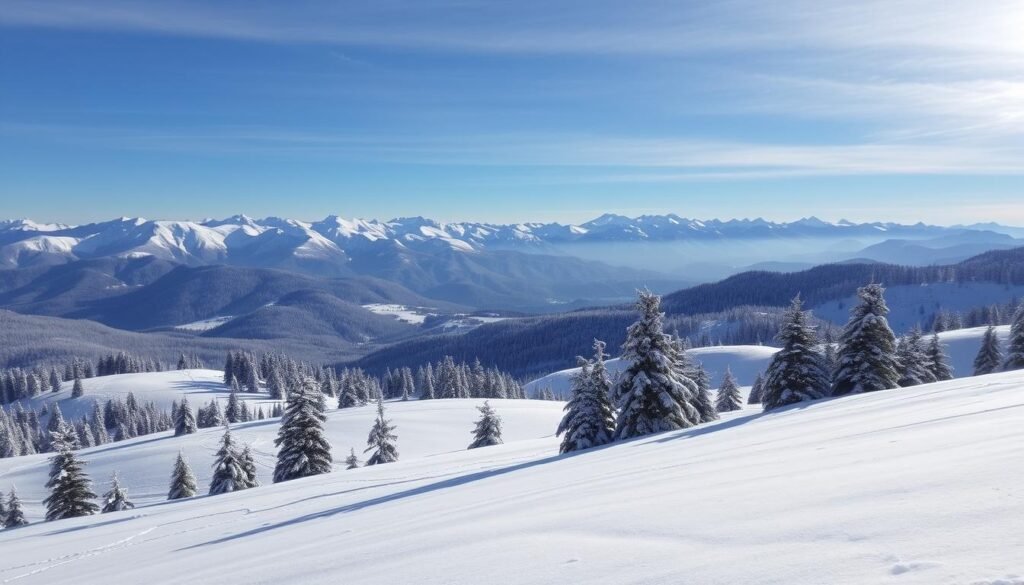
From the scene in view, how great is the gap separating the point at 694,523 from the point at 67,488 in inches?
1445

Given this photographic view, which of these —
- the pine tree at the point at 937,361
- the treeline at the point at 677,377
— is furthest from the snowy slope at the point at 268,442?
the pine tree at the point at 937,361

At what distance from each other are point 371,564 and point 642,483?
14.7 ft

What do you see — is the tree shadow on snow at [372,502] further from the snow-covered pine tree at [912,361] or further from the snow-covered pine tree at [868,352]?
the snow-covered pine tree at [912,361]

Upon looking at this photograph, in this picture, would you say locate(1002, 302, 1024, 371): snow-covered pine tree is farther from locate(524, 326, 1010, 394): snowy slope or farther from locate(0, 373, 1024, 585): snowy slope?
locate(524, 326, 1010, 394): snowy slope

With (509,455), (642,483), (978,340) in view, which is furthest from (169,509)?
(978,340)

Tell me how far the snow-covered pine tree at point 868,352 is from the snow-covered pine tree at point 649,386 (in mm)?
7319

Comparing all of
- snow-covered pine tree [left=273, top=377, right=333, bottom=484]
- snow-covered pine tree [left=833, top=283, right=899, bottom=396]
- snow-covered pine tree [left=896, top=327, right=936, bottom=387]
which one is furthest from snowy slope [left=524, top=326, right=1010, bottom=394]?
snow-covered pine tree [left=833, top=283, right=899, bottom=396]

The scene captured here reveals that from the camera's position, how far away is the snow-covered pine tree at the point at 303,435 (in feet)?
104

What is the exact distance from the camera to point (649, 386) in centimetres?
2267

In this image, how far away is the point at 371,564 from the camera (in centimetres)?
655

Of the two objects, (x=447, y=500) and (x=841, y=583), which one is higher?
(x=841, y=583)

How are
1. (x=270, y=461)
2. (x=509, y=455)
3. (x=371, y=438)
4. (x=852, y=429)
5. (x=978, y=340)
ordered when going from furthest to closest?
1. (x=978, y=340)
2. (x=270, y=461)
3. (x=371, y=438)
4. (x=509, y=455)
5. (x=852, y=429)

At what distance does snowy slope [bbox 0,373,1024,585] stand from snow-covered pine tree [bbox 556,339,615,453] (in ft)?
31.7

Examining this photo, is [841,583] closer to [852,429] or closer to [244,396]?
[852,429]
